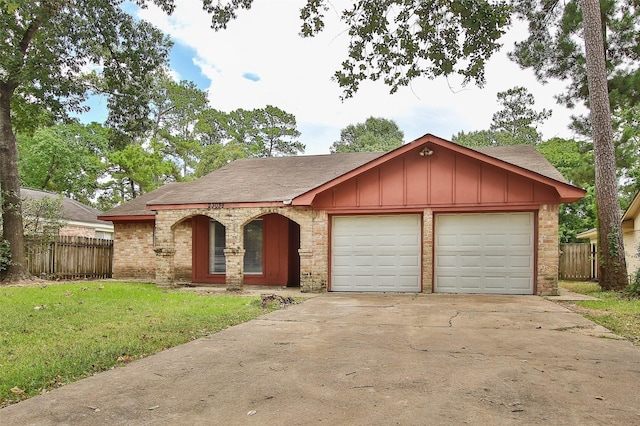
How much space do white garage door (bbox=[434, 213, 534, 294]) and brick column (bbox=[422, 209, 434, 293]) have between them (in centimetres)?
22

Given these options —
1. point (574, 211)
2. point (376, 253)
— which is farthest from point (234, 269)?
point (574, 211)

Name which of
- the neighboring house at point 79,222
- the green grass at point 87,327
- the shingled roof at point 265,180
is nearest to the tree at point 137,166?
the neighboring house at point 79,222

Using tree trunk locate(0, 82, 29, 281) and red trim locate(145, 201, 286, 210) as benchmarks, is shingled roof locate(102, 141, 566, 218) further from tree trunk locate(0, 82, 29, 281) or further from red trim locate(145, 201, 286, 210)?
tree trunk locate(0, 82, 29, 281)

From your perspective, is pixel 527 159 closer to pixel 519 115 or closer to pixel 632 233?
pixel 632 233

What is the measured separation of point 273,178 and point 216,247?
304cm

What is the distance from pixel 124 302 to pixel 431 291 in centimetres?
761

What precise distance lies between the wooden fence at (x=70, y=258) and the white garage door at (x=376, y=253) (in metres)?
9.93

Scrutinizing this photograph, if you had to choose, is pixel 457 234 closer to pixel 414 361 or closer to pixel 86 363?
pixel 414 361

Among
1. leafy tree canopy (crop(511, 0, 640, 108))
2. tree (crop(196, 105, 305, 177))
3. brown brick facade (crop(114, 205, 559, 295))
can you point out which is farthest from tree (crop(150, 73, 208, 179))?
leafy tree canopy (crop(511, 0, 640, 108))

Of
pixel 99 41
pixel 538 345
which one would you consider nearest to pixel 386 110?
pixel 99 41

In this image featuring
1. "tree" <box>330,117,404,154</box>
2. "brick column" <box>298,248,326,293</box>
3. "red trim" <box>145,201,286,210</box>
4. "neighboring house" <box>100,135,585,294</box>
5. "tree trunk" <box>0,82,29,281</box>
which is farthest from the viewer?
"tree" <box>330,117,404,154</box>

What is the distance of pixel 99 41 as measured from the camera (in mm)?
9570

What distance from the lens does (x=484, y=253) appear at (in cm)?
1211

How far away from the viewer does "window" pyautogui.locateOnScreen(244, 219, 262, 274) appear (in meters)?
15.0
